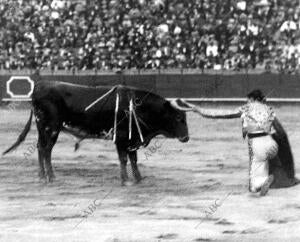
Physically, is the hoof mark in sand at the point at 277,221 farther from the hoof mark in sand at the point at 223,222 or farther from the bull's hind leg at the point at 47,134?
the bull's hind leg at the point at 47,134

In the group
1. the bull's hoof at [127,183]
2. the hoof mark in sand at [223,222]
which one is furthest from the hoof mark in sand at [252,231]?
the bull's hoof at [127,183]

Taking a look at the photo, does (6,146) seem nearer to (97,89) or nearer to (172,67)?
(97,89)

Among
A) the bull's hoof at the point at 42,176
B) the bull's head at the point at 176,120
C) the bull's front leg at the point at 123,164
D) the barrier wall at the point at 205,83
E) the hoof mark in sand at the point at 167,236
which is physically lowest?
the barrier wall at the point at 205,83

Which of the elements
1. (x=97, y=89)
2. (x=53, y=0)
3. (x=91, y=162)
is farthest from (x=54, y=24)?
(x=97, y=89)

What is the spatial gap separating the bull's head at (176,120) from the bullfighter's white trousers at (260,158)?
1.03 m

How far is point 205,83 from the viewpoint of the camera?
19984 millimetres

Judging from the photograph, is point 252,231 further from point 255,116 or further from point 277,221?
point 255,116

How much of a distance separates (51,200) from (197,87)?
12237 millimetres

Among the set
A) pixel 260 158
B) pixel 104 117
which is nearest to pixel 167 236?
pixel 260 158

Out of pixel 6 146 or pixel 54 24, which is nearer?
pixel 6 146

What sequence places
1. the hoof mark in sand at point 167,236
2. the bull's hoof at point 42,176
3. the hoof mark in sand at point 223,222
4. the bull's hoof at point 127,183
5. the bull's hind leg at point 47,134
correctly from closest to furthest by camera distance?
the hoof mark in sand at point 167,236 < the hoof mark in sand at point 223,222 < the bull's hoof at point 127,183 < the bull's hind leg at point 47,134 < the bull's hoof at point 42,176

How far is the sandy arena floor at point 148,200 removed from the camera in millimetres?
6516

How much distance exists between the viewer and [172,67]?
→ 2014 cm

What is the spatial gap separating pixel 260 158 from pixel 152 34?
38.7 feet
